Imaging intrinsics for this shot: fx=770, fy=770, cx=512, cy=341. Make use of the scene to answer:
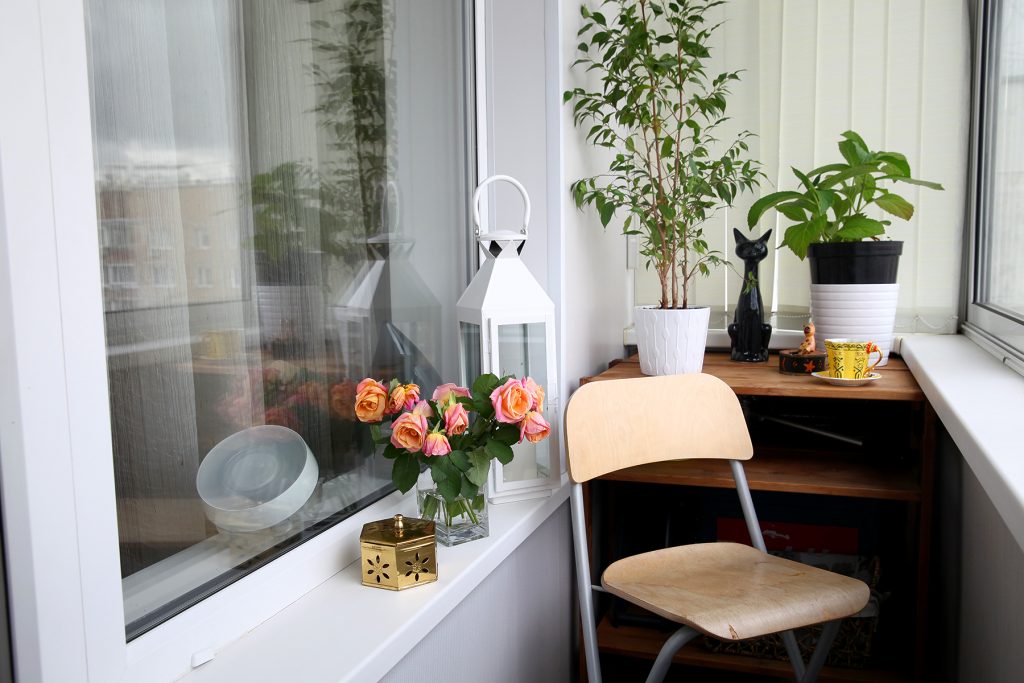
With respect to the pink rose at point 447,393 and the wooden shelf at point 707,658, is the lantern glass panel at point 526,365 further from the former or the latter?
the wooden shelf at point 707,658

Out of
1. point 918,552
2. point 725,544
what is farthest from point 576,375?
point 918,552

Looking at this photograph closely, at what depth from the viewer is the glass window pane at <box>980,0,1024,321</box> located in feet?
5.02

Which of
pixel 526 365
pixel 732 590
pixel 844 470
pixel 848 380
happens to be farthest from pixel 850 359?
pixel 526 365

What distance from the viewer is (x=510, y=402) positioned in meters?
1.18

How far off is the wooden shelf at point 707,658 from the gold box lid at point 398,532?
902 mm

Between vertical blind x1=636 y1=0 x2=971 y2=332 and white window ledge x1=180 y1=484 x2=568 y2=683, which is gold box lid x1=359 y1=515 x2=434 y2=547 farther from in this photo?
vertical blind x1=636 y1=0 x2=971 y2=332

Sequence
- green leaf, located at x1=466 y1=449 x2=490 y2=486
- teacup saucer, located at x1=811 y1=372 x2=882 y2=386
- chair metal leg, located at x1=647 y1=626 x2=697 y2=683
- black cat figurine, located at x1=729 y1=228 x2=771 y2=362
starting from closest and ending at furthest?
green leaf, located at x1=466 y1=449 x2=490 y2=486 → chair metal leg, located at x1=647 y1=626 x2=697 y2=683 → teacup saucer, located at x1=811 y1=372 x2=882 y2=386 → black cat figurine, located at x1=729 y1=228 x2=771 y2=362

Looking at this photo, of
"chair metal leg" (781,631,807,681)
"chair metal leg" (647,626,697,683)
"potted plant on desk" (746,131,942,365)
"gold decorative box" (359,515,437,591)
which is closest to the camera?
"gold decorative box" (359,515,437,591)

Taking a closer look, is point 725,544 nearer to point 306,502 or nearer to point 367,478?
point 367,478

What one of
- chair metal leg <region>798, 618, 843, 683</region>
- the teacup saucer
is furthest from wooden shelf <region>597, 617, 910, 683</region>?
the teacup saucer

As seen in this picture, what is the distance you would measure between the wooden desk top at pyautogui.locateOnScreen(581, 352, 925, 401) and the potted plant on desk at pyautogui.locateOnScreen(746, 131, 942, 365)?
0.14 meters

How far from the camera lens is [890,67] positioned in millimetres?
2057

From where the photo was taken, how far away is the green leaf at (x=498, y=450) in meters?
1.19

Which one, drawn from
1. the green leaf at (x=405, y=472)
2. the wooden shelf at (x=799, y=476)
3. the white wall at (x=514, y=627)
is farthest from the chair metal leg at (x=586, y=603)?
the green leaf at (x=405, y=472)
